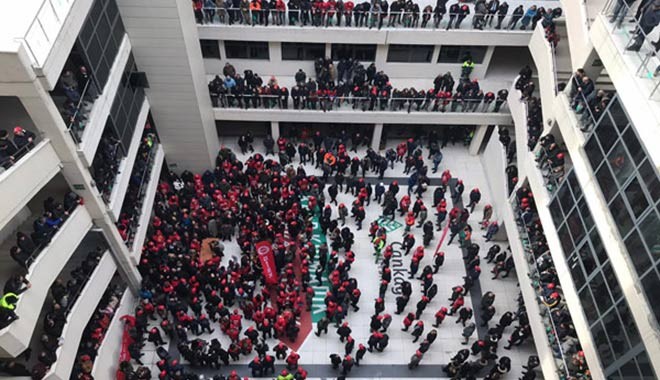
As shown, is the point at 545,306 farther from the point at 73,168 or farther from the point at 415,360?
the point at 73,168

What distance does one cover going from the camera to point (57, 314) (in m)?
13.3

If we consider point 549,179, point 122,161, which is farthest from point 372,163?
point 122,161

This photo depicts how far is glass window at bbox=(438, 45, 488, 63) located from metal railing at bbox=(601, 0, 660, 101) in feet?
31.4

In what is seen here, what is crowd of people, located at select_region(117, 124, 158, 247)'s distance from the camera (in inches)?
663

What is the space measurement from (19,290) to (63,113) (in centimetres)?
470

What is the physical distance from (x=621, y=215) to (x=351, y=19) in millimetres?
13640

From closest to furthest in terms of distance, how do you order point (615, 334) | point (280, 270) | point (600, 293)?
1. point (615, 334)
2. point (600, 293)
3. point (280, 270)

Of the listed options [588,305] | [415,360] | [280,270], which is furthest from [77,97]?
[588,305]

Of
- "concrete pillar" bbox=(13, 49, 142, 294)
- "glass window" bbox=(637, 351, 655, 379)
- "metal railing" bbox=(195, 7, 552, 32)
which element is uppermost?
"metal railing" bbox=(195, 7, 552, 32)

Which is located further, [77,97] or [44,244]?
[77,97]

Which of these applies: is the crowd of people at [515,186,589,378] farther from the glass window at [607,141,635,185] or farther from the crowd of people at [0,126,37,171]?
the crowd of people at [0,126,37,171]

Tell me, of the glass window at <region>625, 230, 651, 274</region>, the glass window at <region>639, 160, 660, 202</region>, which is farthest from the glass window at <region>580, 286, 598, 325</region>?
the glass window at <region>639, 160, 660, 202</region>

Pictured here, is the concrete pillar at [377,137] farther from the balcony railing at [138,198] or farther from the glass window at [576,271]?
the glass window at [576,271]

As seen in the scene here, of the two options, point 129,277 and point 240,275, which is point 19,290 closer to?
point 129,277
